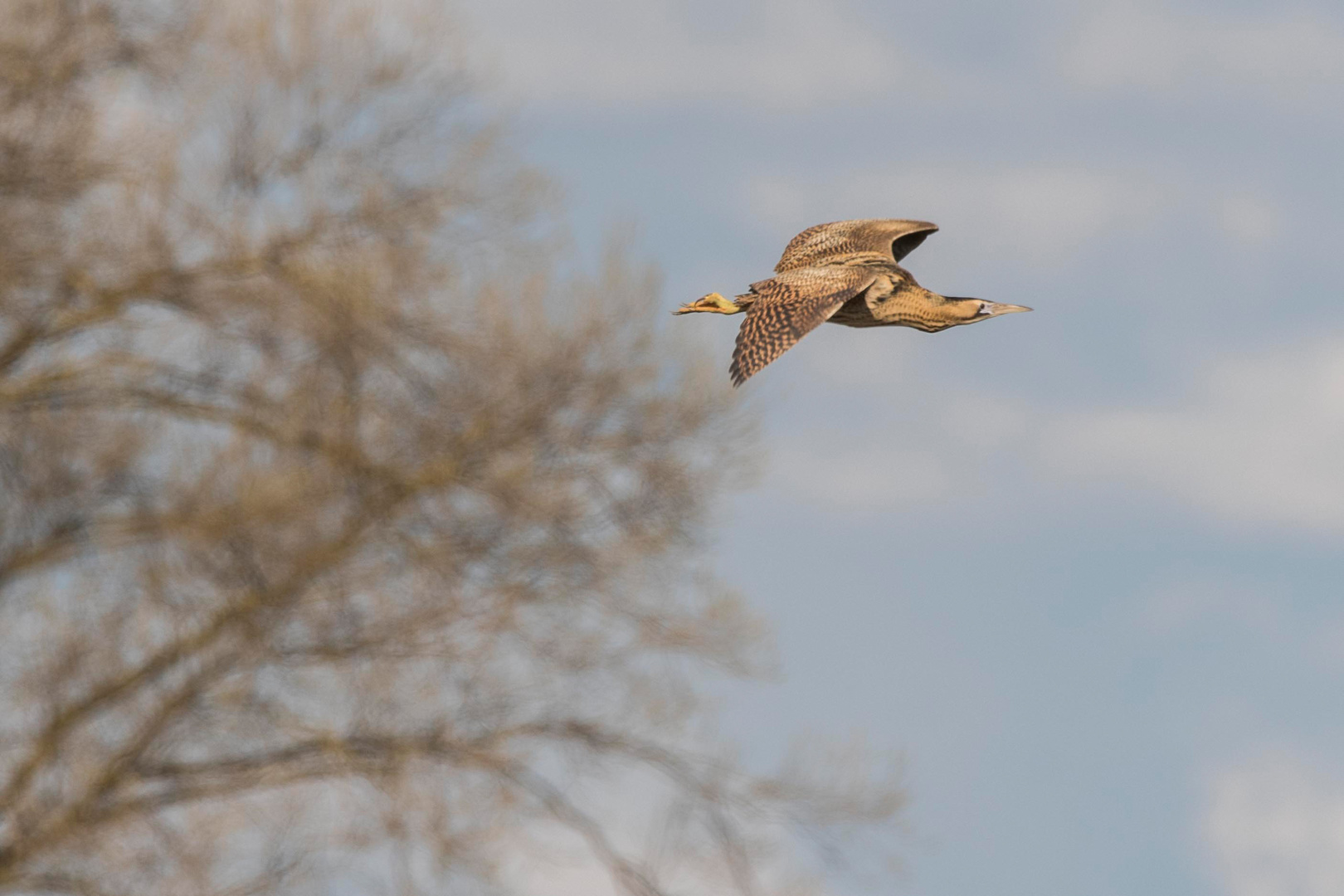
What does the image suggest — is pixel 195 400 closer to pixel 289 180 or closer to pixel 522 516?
pixel 289 180

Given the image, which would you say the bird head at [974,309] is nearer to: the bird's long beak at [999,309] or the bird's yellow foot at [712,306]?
the bird's long beak at [999,309]

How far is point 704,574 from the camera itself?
7.49 m

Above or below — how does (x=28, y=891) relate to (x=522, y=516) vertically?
below

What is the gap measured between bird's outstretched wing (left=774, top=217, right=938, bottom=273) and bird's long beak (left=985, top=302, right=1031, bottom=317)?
452 millimetres

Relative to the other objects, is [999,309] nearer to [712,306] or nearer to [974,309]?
[974,309]

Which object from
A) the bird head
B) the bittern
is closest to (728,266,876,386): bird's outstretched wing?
the bittern

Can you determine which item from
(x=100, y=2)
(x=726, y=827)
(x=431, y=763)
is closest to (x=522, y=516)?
(x=431, y=763)

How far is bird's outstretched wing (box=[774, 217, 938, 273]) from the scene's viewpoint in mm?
6773

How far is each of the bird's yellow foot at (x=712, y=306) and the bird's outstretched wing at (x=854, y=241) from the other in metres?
0.46

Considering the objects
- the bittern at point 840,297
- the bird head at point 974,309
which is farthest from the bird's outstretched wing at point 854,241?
the bird head at point 974,309

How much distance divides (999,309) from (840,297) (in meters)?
1.17

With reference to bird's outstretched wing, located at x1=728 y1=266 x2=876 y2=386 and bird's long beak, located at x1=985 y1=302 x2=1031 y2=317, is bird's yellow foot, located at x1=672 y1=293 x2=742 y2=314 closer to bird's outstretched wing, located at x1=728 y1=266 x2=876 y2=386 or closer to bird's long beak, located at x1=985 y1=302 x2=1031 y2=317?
bird's outstretched wing, located at x1=728 y1=266 x2=876 y2=386

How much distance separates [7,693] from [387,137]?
3387 mm

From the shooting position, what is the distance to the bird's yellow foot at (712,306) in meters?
6.37
